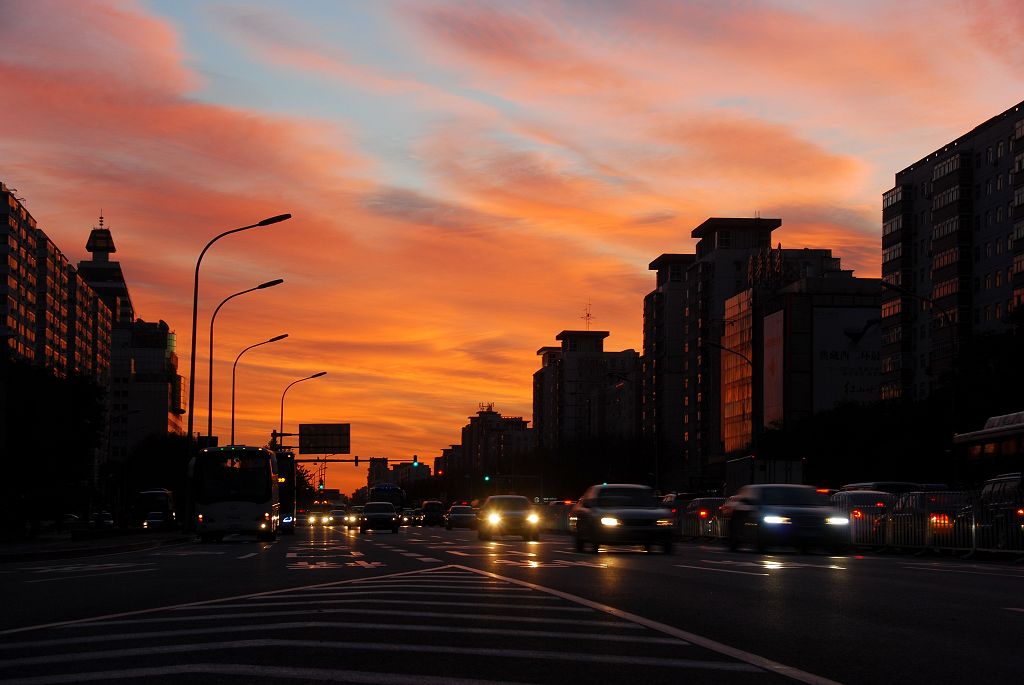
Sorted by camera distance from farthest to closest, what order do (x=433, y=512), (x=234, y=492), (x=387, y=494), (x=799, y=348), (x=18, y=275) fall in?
(x=799, y=348), (x=18, y=275), (x=387, y=494), (x=433, y=512), (x=234, y=492)

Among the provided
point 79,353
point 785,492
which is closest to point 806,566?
point 785,492

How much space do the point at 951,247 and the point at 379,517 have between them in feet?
234

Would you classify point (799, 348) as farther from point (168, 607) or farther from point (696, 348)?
point (168, 607)

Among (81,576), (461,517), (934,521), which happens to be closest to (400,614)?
(81,576)

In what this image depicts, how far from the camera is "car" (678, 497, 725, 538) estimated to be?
4675cm

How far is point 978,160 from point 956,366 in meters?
44.9

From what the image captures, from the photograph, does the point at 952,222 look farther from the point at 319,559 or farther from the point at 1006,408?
the point at 319,559

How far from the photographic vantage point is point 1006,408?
2771 inches

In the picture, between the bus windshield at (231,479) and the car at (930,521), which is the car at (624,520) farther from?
the bus windshield at (231,479)

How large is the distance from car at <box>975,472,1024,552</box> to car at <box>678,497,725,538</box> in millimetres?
15166

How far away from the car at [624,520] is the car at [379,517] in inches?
1175

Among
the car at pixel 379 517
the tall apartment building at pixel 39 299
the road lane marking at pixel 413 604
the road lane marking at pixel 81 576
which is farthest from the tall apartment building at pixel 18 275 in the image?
the road lane marking at pixel 413 604

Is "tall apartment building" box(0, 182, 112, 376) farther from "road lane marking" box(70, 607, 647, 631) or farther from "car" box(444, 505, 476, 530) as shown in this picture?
"road lane marking" box(70, 607, 647, 631)

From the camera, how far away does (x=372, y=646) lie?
10.0 meters
